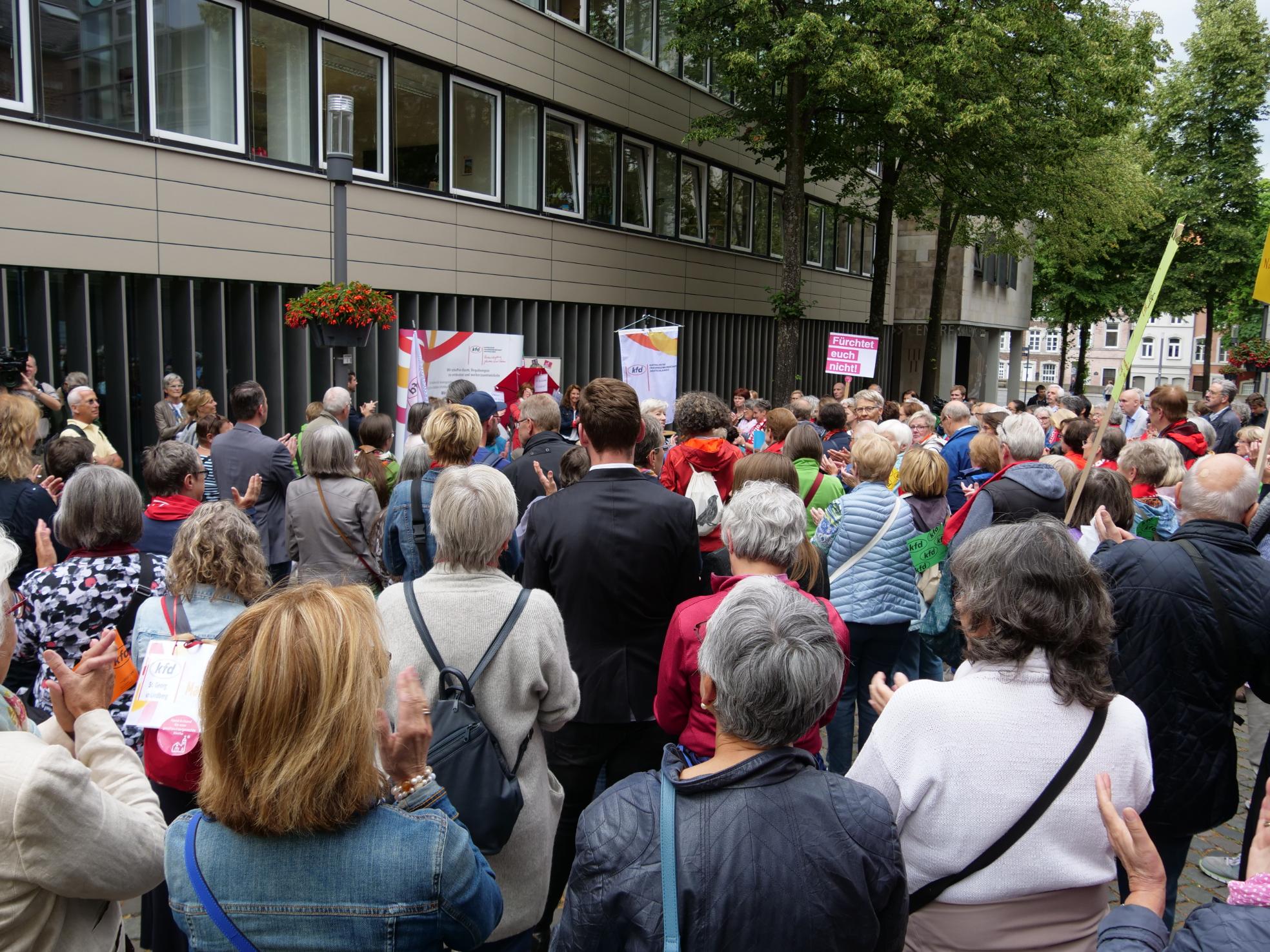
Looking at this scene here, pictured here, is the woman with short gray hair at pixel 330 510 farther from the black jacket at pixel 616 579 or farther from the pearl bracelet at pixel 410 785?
the pearl bracelet at pixel 410 785

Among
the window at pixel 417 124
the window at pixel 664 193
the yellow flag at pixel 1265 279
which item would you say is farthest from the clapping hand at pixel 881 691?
the window at pixel 664 193

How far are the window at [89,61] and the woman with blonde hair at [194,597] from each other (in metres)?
8.64

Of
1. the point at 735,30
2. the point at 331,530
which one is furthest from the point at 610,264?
the point at 331,530

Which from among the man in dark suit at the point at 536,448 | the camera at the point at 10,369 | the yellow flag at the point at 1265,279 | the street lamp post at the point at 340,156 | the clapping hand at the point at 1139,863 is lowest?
the clapping hand at the point at 1139,863

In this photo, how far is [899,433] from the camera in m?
7.44

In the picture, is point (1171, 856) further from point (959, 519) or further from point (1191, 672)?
point (959, 519)

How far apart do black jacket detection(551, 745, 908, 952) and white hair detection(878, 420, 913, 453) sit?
5.55m

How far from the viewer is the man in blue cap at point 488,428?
7.04 m

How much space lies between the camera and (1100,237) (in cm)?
3039

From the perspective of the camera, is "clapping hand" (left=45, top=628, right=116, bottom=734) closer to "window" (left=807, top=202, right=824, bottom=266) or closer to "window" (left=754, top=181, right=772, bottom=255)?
"window" (left=754, top=181, right=772, bottom=255)

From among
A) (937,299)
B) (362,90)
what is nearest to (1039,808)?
(362,90)

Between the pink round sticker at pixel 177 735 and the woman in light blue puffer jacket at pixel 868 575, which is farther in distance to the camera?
the woman in light blue puffer jacket at pixel 868 575

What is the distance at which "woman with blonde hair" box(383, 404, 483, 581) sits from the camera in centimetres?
525

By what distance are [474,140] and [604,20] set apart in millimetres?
4580
